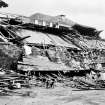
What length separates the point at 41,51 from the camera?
27516 millimetres

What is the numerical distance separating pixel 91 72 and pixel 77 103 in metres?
13.1

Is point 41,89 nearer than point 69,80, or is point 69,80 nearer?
point 41,89

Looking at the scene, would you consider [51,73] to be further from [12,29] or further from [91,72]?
[12,29]

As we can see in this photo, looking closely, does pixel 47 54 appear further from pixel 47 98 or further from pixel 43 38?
pixel 47 98

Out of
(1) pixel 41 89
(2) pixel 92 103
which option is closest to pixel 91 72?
(1) pixel 41 89

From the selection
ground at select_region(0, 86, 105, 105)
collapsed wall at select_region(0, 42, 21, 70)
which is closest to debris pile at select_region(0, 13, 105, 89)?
collapsed wall at select_region(0, 42, 21, 70)

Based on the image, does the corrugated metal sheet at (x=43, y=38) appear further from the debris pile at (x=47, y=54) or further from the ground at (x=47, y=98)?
the ground at (x=47, y=98)

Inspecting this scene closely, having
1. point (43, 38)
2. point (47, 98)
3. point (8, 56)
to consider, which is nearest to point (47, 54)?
point (43, 38)

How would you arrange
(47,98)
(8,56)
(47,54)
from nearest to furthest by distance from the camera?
1. (47,98)
2. (8,56)
3. (47,54)

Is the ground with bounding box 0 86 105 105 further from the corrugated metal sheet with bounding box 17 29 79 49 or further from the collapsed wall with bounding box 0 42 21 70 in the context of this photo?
the corrugated metal sheet with bounding box 17 29 79 49

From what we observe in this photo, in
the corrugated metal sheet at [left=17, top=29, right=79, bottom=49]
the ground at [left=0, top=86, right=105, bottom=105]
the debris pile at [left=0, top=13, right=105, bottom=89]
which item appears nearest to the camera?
the ground at [left=0, top=86, right=105, bottom=105]

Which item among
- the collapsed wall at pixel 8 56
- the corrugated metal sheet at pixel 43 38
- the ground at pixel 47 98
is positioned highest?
the corrugated metal sheet at pixel 43 38

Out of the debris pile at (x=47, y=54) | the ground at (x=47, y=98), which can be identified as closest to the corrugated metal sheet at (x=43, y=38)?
the debris pile at (x=47, y=54)

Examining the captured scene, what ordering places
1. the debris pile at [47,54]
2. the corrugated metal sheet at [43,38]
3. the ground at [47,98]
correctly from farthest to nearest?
the corrugated metal sheet at [43,38] → the debris pile at [47,54] → the ground at [47,98]
